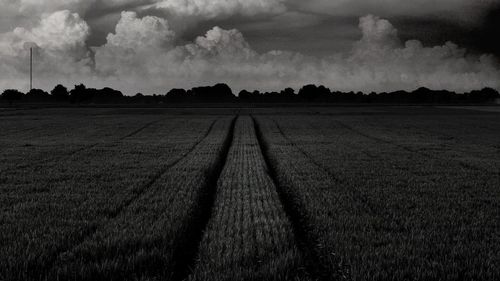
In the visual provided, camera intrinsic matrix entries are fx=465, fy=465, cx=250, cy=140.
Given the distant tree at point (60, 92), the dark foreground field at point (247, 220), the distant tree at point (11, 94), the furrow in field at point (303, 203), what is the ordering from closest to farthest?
the dark foreground field at point (247, 220) → the furrow in field at point (303, 203) → the distant tree at point (11, 94) → the distant tree at point (60, 92)

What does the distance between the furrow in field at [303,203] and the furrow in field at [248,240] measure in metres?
0.29

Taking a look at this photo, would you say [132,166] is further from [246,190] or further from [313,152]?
[313,152]

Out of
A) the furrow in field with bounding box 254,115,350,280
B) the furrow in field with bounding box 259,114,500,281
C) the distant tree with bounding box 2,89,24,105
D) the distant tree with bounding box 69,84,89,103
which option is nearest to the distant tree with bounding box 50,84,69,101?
the distant tree with bounding box 69,84,89,103

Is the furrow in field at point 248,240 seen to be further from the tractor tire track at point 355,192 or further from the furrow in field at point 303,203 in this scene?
the tractor tire track at point 355,192

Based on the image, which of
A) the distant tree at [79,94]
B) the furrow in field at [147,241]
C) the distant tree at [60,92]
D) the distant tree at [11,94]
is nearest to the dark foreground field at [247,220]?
the furrow in field at [147,241]

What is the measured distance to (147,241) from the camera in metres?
8.20

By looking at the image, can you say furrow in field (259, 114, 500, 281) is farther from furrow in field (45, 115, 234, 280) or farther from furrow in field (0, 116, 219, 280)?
furrow in field (0, 116, 219, 280)

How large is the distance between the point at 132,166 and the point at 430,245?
512 inches

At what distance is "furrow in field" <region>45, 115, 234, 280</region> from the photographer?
6871mm

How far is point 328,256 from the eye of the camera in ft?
25.3

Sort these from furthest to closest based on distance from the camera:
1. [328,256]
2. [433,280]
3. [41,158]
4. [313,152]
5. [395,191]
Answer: [313,152] → [41,158] → [395,191] → [328,256] → [433,280]

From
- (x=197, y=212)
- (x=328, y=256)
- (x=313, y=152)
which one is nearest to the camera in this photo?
(x=328, y=256)

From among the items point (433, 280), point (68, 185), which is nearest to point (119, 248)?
point (433, 280)

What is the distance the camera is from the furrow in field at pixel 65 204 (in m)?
7.35
